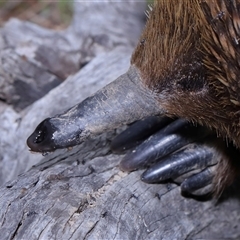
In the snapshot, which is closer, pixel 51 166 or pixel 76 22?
pixel 51 166

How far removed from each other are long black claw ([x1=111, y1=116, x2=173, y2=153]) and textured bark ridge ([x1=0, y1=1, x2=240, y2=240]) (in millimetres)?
40

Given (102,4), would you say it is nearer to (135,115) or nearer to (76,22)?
(76,22)

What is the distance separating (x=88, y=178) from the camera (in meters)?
1.49

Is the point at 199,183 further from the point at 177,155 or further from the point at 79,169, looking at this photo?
the point at 79,169

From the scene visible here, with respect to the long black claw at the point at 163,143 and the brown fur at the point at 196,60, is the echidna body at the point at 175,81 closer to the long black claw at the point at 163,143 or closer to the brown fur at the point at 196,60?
the brown fur at the point at 196,60

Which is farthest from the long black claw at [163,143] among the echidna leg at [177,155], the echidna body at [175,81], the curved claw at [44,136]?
the curved claw at [44,136]

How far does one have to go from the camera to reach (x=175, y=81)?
1397mm

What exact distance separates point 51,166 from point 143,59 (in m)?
0.34

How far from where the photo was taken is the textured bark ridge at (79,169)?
1.34m

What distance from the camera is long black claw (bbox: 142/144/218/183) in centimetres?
154

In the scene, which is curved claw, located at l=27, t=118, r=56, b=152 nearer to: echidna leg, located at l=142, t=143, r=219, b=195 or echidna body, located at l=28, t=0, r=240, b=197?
echidna body, located at l=28, t=0, r=240, b=197

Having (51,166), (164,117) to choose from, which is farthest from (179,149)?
(51,166)

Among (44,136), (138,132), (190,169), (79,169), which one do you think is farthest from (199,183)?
(44,136)

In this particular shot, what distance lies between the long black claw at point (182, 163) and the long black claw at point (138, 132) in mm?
87
